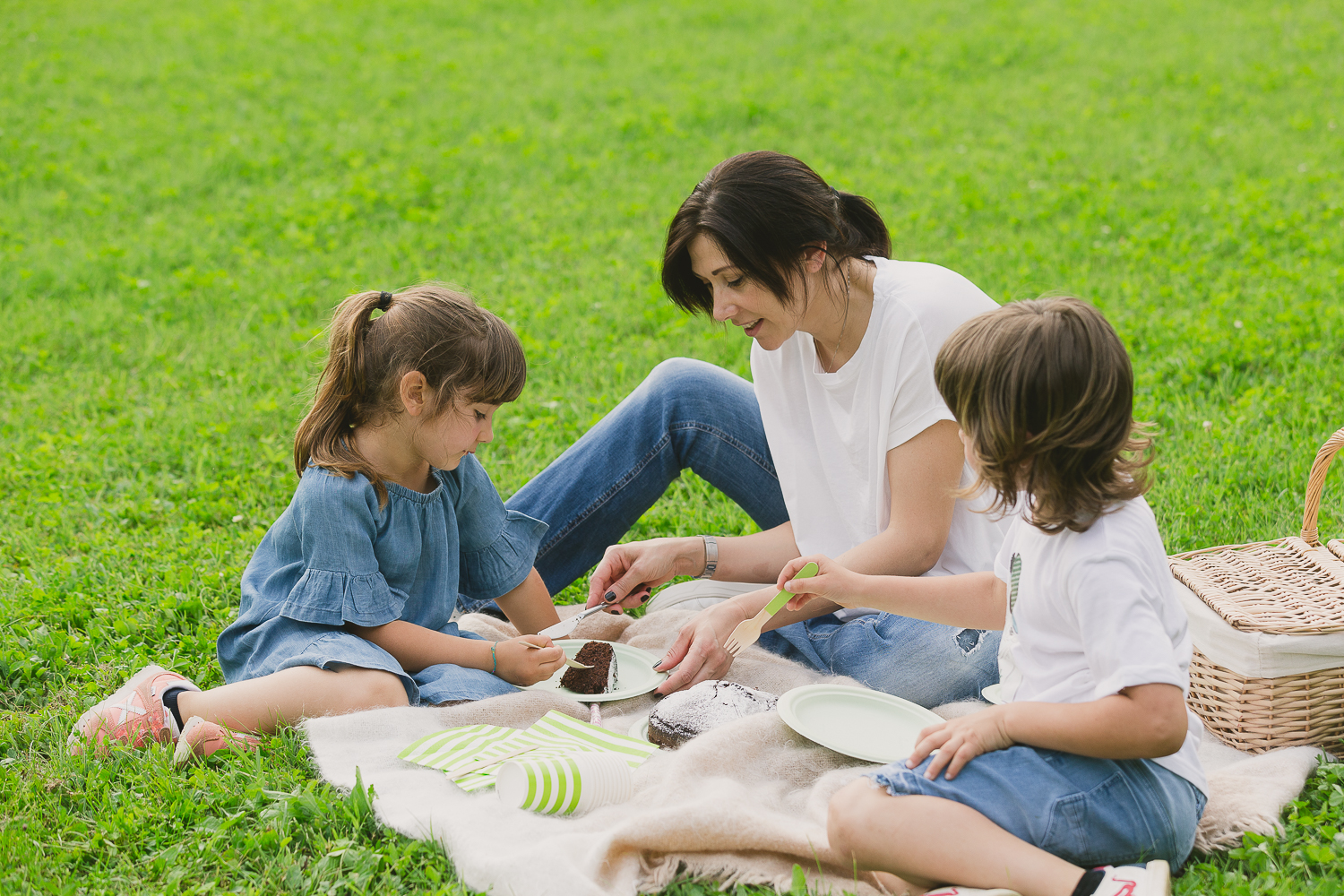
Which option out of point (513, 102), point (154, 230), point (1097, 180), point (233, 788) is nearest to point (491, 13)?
point (513, 102)

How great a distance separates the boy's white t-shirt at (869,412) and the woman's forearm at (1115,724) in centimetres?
72

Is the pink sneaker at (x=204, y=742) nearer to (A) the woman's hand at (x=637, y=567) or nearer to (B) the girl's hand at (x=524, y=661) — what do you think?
(B) the girl's hand at (x=524, y=661)

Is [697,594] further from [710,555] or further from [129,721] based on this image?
[129,721]

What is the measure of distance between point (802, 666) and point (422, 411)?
1222mm

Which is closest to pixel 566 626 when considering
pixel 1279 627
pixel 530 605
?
pixel 530 605

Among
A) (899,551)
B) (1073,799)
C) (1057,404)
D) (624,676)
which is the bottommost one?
(624,676)

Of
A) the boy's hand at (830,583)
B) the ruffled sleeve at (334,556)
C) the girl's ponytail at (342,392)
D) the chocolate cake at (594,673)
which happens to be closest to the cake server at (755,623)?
the boy's hand at (830,583)

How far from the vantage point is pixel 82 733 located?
252cm

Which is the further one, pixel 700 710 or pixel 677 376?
pixel 677 376

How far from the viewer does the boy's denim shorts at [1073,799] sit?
188cm

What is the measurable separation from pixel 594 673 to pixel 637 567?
0.39 m

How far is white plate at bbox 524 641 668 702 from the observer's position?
270cm

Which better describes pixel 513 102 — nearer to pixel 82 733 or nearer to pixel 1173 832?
pixel 82 733

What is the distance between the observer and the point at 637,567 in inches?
121
